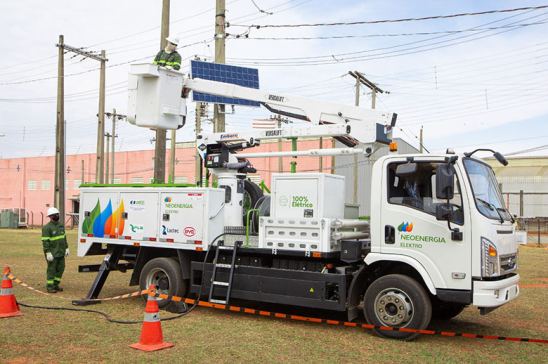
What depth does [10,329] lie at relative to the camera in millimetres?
8211

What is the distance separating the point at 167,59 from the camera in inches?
411

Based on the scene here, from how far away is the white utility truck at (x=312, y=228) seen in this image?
24.8 feet

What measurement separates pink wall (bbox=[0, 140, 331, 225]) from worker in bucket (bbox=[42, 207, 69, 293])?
33391mm

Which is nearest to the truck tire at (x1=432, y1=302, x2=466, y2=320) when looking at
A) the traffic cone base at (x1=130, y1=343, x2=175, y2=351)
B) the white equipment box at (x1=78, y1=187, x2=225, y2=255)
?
the white equipment box at (x1=78, y1=187, x2=225, y2=255)

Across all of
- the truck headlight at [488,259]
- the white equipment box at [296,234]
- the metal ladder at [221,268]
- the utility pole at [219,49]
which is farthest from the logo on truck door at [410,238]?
the utility pole at [219,49]

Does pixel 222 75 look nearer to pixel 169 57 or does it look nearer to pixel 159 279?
pixel 169 57

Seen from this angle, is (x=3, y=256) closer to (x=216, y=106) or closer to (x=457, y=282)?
(x=216, y=106)

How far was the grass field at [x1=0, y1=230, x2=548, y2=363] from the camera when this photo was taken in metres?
6.95

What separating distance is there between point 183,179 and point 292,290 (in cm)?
3808

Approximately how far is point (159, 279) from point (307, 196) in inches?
136

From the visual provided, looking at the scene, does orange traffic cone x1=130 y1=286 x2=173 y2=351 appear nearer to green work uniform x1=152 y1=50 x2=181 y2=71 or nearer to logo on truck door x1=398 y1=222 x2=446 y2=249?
logo on truck door x1=398 y1=222 x2=446 y2=249

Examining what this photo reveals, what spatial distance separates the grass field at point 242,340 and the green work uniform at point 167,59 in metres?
4.51

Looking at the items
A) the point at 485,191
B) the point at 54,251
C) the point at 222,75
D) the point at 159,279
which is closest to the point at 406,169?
the point at 485,191

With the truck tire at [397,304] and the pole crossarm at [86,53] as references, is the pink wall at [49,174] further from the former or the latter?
the truck tire at [397,304]
